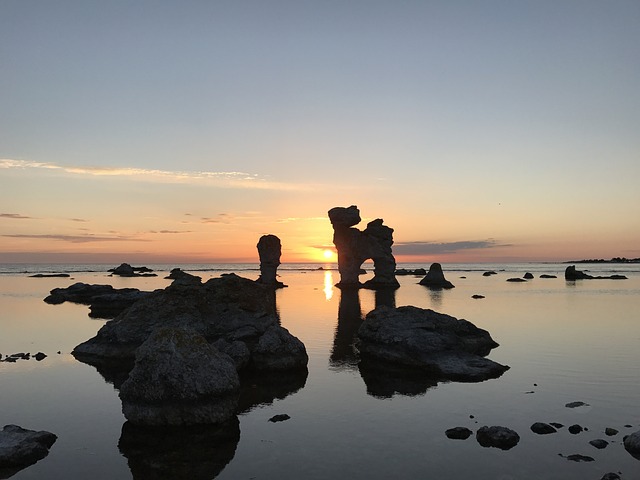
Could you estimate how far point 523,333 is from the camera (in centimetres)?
3603

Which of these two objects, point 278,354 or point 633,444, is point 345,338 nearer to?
point 278,354

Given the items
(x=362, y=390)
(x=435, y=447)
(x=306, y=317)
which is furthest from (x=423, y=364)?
(x=306, y=317)

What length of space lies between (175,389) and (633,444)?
14.4 m

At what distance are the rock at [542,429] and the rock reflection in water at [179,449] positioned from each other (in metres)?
9.64

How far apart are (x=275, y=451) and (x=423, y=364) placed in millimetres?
13020

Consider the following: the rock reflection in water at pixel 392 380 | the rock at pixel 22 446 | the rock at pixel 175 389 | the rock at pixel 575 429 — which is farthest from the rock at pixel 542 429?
the rock at pixel 22 446

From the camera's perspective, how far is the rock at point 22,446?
44.3 ft

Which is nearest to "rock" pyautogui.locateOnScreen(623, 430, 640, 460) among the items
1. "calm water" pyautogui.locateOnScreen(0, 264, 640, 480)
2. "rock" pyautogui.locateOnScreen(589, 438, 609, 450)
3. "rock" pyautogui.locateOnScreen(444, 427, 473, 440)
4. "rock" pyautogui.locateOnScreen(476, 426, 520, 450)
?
"calm water" pyautogui.locateOnScreen(0, 264, 640, 480)

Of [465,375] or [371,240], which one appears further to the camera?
[371,240]

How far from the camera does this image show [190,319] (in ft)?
97.1

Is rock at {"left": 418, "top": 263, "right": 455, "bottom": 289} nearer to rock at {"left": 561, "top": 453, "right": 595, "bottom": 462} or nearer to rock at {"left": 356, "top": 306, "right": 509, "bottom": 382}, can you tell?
rock at {"left": 356, "top": 306, "right": 509, "bottom": 382}

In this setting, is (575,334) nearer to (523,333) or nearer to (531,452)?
(523,333)

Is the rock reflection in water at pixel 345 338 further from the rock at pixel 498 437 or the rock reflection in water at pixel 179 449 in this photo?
the rock at pixel 498 437

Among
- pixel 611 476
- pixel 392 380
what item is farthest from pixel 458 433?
pixel 392 380
